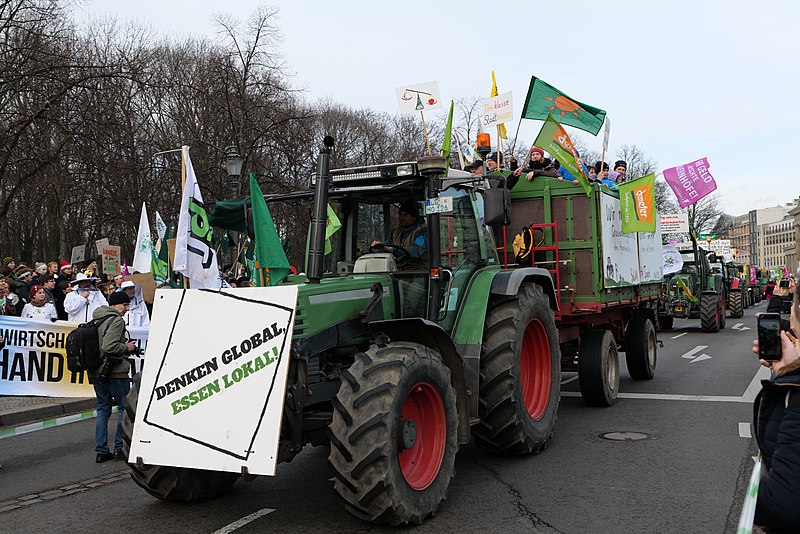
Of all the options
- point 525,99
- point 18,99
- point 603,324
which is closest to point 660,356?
point 603,324

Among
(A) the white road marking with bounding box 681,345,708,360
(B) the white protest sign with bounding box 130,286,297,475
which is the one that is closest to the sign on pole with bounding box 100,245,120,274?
(B) the white protest sign with bounding box 130,286,297,475

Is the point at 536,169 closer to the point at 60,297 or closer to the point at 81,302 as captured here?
the point at 81,302

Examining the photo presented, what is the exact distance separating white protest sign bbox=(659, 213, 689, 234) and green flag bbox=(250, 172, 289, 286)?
20.6 metres

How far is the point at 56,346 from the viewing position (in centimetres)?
1104

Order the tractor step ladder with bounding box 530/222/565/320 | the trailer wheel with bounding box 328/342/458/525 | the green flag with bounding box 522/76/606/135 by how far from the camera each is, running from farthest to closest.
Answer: the green flag with bounding box 522/76/606/135 < the tractor step ladder with bounding box 530/222/565/320 < the trailer wheel with bounding box 328/342/458/525

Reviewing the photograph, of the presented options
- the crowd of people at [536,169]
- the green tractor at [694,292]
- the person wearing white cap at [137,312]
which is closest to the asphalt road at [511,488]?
the crowd of people at [536,169]

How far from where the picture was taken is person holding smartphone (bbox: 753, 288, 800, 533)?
2209mm

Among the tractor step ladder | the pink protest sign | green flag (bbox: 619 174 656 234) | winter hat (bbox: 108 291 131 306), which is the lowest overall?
winter hat (bbox: 108 291 131 306)

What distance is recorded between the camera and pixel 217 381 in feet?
15.8

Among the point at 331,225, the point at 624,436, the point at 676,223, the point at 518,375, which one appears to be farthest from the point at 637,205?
the point at 676,223

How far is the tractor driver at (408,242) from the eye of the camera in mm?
6191

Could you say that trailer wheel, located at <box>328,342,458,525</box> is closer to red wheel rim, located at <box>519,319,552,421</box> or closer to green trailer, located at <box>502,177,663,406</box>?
red wheel rim, located at <box>519,319,552,421</box>

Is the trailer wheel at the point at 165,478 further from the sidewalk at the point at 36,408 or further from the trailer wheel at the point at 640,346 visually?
the trailer wheel at the point at 640,346

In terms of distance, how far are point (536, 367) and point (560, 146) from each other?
2.91 m
